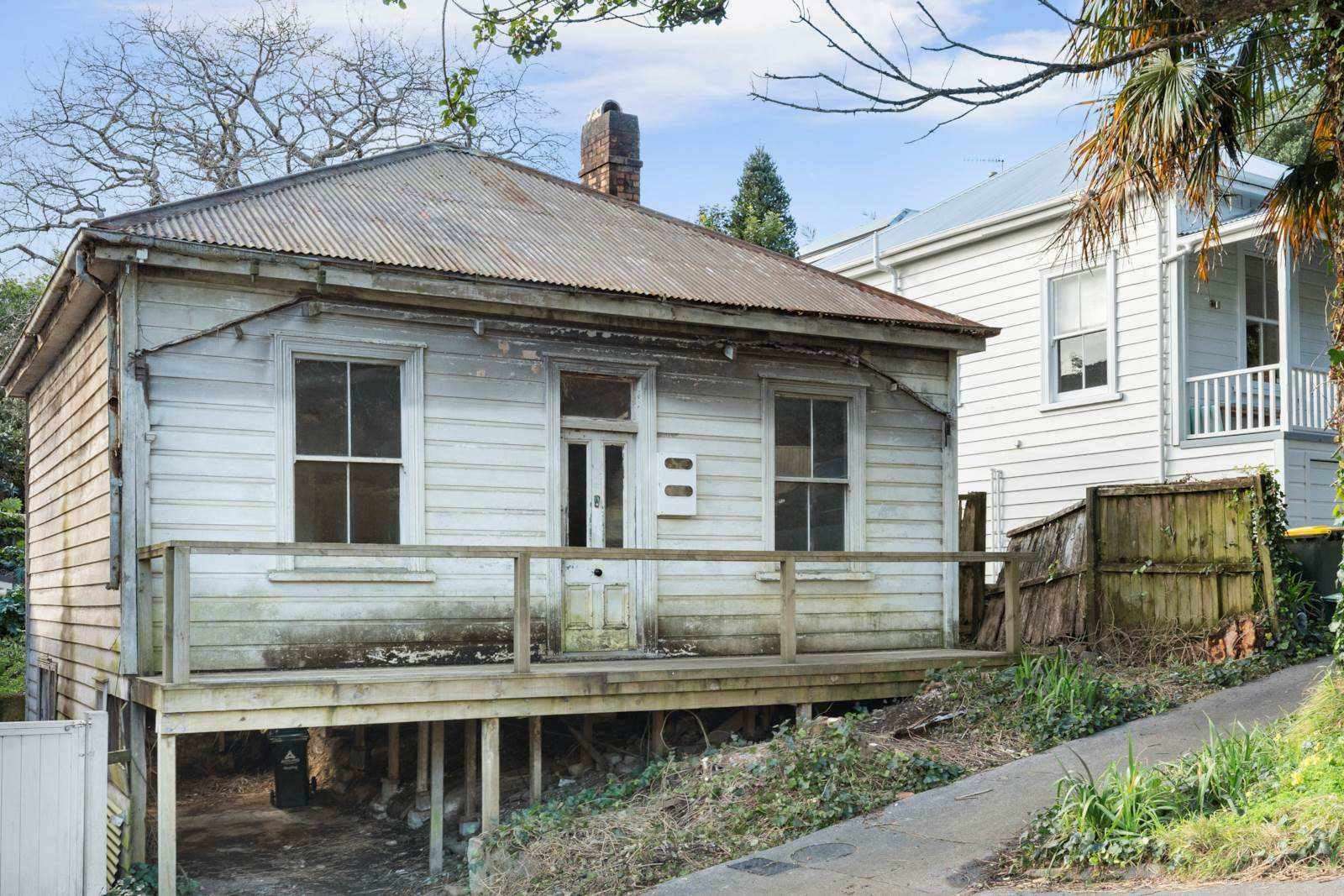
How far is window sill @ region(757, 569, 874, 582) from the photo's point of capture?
12125 mm

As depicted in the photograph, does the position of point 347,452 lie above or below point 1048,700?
above

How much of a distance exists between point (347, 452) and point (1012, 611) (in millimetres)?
6295

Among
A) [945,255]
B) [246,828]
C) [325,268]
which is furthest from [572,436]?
[945,255]

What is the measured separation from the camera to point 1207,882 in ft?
20.2

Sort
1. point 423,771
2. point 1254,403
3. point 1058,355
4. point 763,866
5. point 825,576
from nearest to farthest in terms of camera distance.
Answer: point 763,866 < point 423,771 < point 825,576 < point 1254,403 < point 1058,355

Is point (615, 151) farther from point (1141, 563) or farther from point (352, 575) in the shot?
point (1141, 563)

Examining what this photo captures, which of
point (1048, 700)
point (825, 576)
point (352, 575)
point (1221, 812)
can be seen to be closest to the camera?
point (1221, 812)

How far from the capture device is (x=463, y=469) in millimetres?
10898

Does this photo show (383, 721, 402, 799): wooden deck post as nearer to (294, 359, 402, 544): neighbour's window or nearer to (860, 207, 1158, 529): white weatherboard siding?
(294, 359, 402, 544): neighbour's window

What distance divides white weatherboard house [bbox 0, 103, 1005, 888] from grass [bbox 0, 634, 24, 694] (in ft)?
19.9

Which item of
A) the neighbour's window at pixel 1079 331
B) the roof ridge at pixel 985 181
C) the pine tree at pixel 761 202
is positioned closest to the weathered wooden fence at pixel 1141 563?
the neighbour's window at pixel 1079 331

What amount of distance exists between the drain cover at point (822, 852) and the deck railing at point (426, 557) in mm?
2721

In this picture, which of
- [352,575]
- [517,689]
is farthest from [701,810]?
[352,575]

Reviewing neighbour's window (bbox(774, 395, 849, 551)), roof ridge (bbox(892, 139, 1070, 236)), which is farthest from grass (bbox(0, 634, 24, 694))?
roof ridge (bbox(892, 139, 1070, 236))
